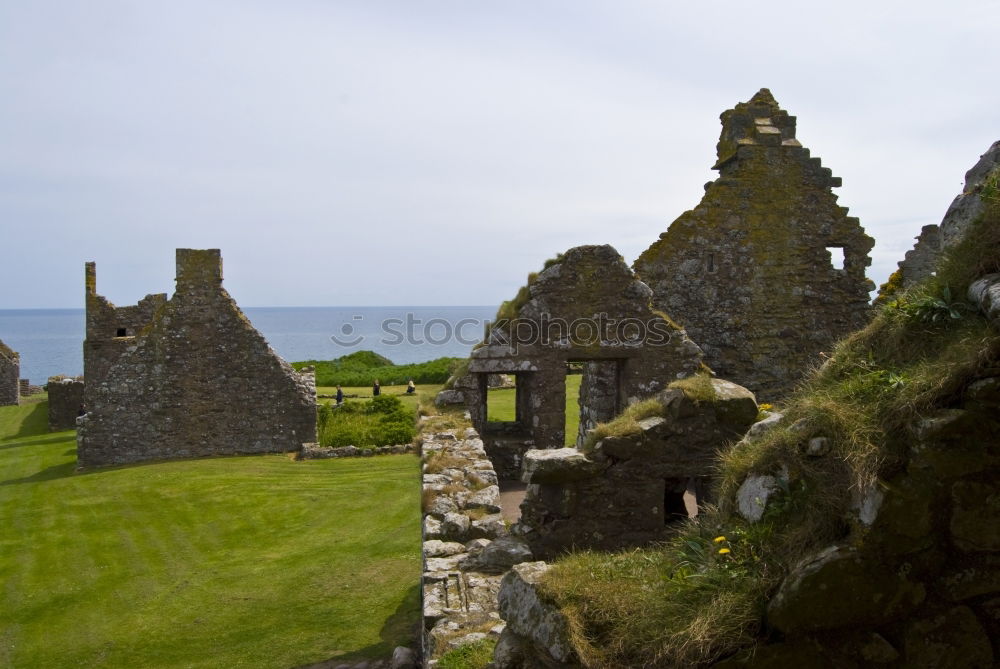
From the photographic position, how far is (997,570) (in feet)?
10.4

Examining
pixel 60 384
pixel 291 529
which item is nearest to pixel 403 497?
pixel 291 529

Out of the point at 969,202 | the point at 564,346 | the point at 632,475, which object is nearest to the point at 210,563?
the point at 564,346

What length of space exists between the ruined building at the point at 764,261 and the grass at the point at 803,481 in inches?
403

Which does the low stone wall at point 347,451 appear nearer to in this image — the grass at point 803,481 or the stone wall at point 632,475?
the stone wall at point 632,475

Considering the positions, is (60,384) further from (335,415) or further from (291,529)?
(291,529)

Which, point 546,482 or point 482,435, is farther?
point 482,435

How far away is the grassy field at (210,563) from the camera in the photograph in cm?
844

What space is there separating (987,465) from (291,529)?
1129 centimetres

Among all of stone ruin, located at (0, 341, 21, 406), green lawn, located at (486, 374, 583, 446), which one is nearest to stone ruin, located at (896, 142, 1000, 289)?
green lawn, located at (486, 374, 583, 446)

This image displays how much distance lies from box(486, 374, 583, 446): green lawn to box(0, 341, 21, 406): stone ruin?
68.1 feet

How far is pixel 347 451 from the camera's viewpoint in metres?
17.8

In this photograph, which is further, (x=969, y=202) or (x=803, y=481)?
(x=969, y=202)

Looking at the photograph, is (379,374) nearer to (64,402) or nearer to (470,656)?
(64,402)

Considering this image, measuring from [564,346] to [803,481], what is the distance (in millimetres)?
7187
